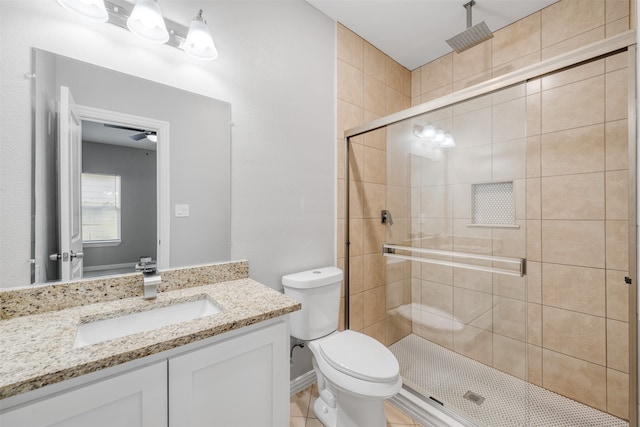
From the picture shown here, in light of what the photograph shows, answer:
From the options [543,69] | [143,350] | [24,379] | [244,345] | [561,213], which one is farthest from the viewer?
[561,213]

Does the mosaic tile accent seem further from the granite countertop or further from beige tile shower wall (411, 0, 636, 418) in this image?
the granite countertop

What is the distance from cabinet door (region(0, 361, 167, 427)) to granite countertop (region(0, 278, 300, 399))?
0.18ft

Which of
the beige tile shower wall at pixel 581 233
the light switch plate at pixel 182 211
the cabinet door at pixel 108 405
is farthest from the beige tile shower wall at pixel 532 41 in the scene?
the cabinet door at pixel 108 405

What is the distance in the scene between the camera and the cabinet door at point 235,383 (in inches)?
31.0

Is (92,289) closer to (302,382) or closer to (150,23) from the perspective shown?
(150,23)

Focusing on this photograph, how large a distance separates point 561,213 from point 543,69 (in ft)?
3.37

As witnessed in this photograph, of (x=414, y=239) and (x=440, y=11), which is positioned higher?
(x=440, y=11)

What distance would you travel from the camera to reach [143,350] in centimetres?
71

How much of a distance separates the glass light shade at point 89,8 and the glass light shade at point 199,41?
Answer: 30cm

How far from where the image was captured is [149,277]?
3.57 feet

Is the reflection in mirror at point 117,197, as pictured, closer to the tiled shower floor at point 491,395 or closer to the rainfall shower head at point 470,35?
the tiled shower floor at point 491,395

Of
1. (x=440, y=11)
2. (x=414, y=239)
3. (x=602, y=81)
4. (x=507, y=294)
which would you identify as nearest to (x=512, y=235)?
(x=507, y=294)

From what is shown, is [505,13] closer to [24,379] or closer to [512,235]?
[512,235]

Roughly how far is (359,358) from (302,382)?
0.68 m
